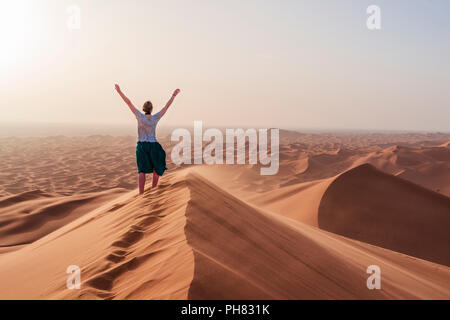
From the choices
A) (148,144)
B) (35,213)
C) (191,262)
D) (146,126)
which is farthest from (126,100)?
(35,213)

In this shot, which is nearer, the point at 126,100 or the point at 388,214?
the point at 126,100

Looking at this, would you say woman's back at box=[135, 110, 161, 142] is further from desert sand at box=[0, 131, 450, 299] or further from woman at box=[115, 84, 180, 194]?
desert sand at box=[0, 131, 450, 299]

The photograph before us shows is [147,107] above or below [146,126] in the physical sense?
above

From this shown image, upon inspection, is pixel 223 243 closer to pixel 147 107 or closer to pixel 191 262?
pixel 191 262

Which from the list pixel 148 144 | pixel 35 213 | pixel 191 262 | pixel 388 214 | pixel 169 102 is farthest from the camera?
pixel 35 213

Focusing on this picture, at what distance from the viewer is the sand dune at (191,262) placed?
78.5 inches

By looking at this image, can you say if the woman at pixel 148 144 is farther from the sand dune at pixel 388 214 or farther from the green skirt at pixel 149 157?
the sand dune at pixel 388 214

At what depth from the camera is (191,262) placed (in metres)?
2.06

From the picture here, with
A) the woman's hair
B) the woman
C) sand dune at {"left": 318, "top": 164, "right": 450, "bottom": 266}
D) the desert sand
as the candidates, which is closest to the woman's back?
the woman

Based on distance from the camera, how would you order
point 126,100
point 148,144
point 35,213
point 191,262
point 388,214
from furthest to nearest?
point 35,213, point 388,214, point 148,144, point 126,100, point 191,262

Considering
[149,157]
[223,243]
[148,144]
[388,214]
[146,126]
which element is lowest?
[388,214]

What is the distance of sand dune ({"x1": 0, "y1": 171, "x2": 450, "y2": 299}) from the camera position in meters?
1.99

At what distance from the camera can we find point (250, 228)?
10.7ft
